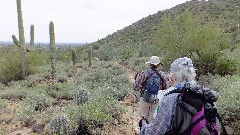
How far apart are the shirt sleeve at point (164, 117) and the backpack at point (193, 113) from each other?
34 mm

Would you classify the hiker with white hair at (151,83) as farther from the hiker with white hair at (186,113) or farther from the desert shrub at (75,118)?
the hiker with white hair at (186,113)

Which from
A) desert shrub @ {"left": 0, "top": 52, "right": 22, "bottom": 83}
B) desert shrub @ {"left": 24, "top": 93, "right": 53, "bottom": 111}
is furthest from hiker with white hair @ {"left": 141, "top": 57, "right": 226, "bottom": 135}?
desert shrub @ {"left": 0, "top": 52, "right": 22, "bottom": 83}

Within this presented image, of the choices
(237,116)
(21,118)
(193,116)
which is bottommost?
(21,118)

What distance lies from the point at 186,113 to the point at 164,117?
0.18 m

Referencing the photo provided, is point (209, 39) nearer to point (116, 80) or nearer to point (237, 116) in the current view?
point (116, 80)

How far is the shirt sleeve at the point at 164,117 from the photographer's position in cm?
292

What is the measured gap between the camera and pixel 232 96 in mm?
6840

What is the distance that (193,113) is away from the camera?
2885mm

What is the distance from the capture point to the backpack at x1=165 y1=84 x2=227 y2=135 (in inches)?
113

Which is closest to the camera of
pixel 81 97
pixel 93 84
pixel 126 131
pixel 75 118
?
pixel 75 118

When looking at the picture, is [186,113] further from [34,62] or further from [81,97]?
[34,62]

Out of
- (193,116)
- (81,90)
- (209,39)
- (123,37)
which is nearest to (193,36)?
(209,39)

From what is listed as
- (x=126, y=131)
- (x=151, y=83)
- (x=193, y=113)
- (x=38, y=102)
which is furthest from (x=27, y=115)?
(x=193, y=113)

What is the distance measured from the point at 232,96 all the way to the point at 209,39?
880cm
